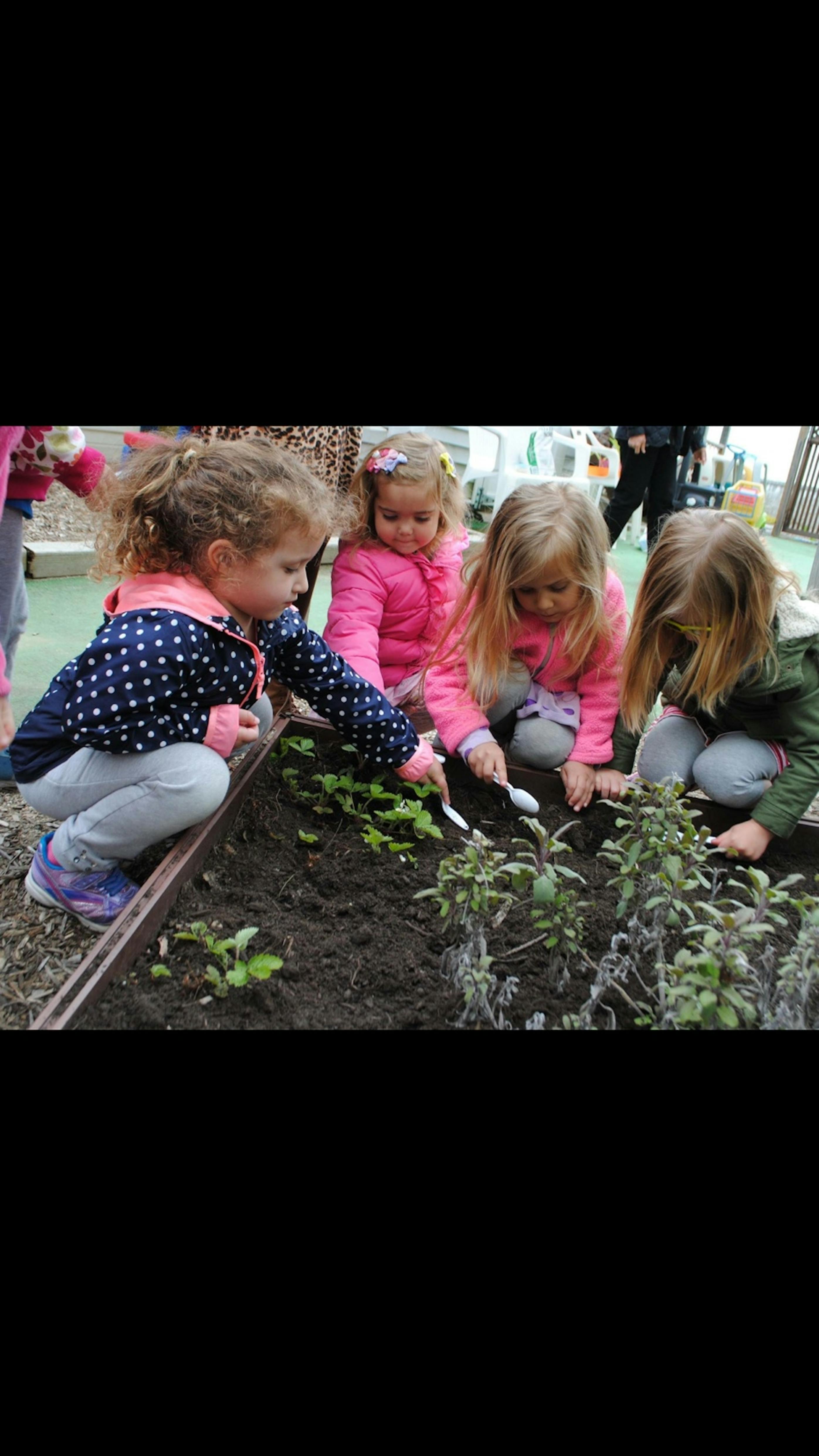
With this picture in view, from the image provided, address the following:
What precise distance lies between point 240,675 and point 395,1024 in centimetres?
88

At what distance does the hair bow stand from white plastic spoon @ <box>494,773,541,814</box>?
978 millimetres

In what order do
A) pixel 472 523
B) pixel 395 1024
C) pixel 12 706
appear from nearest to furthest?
pixel 395 1024
pixel 12 706
pixel 472 523

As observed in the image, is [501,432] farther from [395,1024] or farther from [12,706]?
[395,1024]

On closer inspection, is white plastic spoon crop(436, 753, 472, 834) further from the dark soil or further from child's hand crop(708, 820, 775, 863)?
child's hand crop(708, 820, 775, 863)

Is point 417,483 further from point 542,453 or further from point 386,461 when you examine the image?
point 542,453

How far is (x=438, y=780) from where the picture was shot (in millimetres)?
2398

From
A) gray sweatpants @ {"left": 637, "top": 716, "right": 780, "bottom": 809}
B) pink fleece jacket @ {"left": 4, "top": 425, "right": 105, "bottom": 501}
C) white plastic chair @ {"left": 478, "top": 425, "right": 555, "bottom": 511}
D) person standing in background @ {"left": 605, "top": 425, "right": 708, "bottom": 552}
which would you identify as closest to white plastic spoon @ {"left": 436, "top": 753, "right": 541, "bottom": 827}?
gray sweatpants @ {"left": 637, "top": 716, "right": 780, "bottom": 809}

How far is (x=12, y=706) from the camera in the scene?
9.84 ft

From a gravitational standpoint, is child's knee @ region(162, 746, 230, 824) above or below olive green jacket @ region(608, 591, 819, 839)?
below

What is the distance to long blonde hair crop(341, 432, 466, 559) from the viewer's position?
2689 mm

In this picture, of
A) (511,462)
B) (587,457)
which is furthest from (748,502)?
(511,462)

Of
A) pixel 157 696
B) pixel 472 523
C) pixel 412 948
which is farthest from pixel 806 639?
pixel 472 523

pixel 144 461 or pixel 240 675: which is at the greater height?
pixel 144 461

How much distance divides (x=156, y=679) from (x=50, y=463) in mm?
945
